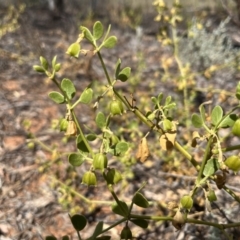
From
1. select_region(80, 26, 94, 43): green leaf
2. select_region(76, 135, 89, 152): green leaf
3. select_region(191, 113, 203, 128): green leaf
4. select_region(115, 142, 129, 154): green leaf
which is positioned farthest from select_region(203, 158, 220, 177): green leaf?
select_region(80, 26, 94, 43): green leaf

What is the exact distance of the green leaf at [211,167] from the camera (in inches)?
42.8

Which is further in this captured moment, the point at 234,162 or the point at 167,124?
the point at 167,124

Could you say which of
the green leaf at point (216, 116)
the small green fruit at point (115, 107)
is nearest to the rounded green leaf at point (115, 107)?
the small green fruit at point (115, 107)

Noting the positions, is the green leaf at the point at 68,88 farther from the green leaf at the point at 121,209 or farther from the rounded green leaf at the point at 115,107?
the green leaf at the point at 121,209

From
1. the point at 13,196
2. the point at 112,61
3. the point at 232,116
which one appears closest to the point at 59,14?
the point at 112,61

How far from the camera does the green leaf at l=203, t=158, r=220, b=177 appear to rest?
109cm

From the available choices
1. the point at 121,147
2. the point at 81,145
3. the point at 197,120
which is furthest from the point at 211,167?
the point at 81,145

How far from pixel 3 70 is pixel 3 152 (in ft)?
4.33

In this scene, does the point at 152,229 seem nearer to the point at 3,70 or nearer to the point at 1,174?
the point at 1,174

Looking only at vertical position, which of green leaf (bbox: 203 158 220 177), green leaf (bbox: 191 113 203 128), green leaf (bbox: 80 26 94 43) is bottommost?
green leaf (bbox: 203 158 220 177)

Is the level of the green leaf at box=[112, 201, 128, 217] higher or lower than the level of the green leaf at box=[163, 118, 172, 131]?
lower

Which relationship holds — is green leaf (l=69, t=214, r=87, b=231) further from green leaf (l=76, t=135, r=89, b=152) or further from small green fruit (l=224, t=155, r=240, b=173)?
small green fruit (l=224, t=155, r=240, b=173)

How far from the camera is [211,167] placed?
43.0 inches

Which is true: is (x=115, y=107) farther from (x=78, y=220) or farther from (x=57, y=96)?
(x=78, y=220)
